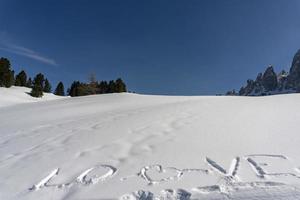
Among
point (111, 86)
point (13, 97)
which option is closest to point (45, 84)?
point (111, 86)

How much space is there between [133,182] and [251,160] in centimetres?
163

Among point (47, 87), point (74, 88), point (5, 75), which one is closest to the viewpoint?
point (5, 75)

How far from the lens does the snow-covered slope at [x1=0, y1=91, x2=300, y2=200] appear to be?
8.75ft

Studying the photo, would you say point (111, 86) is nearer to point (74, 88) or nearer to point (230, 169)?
point (74, 88)

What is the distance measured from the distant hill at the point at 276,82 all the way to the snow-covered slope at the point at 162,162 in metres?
177

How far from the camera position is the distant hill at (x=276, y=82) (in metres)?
164

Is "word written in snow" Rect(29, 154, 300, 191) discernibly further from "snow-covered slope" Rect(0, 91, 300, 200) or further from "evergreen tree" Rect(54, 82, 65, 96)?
"evergreen tree" Rect(54, 82, 65, 96)

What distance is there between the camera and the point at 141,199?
8.35ft

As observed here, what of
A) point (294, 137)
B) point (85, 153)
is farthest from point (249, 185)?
point (85, 153)

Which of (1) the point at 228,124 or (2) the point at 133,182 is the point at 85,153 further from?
(1) the point at 228,124

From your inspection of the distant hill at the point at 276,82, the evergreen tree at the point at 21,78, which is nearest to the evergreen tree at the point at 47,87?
the evergreen tree at the point at 21,78

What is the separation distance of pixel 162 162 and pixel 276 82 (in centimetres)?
19957

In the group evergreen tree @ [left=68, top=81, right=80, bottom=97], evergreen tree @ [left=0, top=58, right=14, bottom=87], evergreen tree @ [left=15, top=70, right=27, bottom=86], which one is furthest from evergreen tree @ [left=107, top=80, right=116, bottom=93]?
evergreen tree @ [left=15, top=70, right=27, bottom=86]

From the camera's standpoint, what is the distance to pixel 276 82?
17912cm
